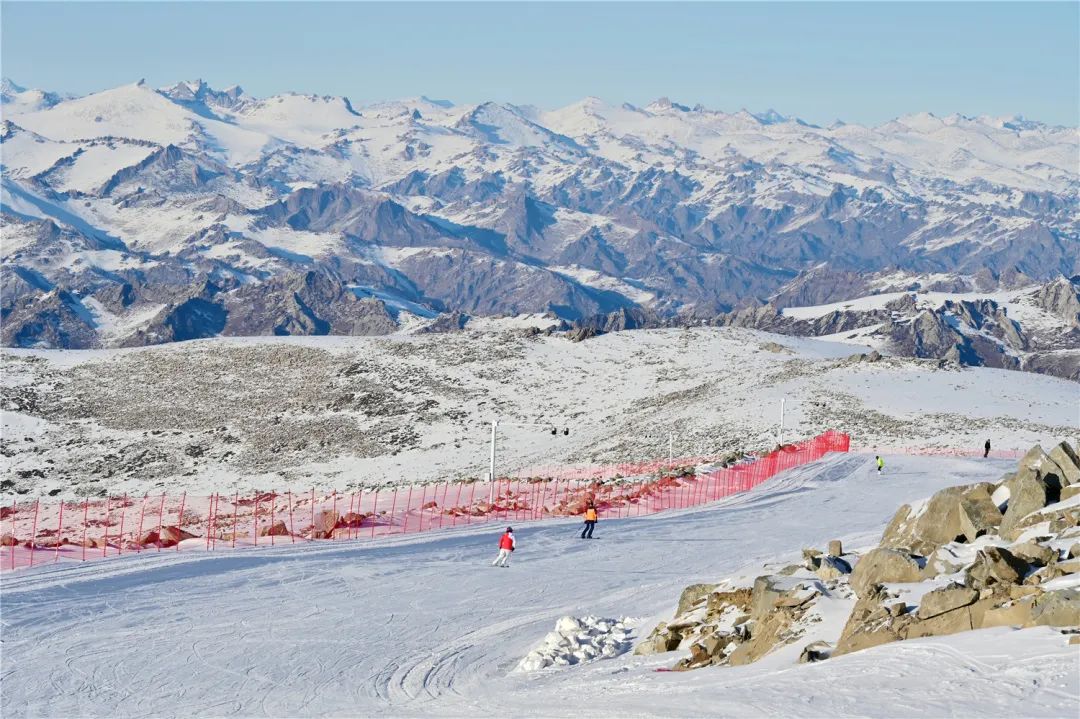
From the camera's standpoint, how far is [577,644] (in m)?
26.9

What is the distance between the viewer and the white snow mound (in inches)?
1029

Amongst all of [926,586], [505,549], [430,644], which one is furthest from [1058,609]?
[505,549]

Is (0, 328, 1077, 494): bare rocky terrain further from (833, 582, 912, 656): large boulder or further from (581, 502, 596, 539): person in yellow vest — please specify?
(833, 582, 912, 656): large boulder

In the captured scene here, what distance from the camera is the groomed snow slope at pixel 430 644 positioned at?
1781 cm

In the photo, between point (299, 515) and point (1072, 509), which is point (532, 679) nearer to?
point (1072, 509)

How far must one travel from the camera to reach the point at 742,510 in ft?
172

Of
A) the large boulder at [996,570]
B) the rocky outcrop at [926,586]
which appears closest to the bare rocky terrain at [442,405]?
the rocky outcrop at [926,586]

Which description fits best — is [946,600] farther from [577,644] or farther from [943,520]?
[577,644]

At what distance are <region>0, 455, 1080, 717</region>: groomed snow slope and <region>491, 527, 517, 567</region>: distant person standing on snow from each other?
45 centimetres

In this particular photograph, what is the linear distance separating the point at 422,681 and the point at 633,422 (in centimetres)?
6753

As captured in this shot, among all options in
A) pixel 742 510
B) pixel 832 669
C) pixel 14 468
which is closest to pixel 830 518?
pixel 742 510

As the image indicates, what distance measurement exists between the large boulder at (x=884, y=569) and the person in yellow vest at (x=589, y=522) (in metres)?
19.4

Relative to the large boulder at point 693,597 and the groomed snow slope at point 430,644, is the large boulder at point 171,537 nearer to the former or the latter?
the groomed snow slope at point 430,644

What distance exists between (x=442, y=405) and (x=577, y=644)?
73.7 metres
